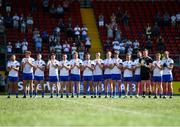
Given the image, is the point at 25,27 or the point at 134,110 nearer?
the point at 134,110

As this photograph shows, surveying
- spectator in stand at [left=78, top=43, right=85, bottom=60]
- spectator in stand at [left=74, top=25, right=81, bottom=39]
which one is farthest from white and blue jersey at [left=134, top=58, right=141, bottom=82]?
spectator in stand at [left=74, top=25, right=81, bottom=39]

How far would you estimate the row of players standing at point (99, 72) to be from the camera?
26656 mm

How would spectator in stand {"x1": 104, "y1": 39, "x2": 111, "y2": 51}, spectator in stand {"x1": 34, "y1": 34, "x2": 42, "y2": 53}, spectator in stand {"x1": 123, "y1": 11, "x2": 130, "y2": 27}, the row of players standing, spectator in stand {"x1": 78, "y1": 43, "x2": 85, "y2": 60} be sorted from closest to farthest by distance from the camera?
the row of players standing, spectator in stand {"x1": 78, "y1": 43, "x2": 85, "y2": 60}, spectator in stand {"x1": 34, "y1": 34, "x2": 42, "y2": 53}, spectator in stand {"x1": 104, "y1": 39, "x2": 111, "y2": 51}, spectator in stand {"x1": 123, "y1": 11, "x2": 130, "y2": 27}

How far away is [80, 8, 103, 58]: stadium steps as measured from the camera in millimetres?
39000

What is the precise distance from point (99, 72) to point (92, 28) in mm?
14410

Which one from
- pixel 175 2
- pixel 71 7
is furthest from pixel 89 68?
pixel 175 2

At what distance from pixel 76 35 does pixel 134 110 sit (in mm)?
21062

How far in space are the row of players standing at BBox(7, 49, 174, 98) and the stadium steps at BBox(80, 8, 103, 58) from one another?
9952mm

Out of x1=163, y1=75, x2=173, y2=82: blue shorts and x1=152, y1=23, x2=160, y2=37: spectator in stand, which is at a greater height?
x1=152, y1=23, x2=160, y2=37: spectator in stand

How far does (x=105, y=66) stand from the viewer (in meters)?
27.2

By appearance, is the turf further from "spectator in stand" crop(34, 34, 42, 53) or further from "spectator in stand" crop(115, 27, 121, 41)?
"spectator in stand" crop(115, 27, 121, 41)

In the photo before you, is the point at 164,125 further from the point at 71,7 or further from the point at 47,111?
the point at 71,7

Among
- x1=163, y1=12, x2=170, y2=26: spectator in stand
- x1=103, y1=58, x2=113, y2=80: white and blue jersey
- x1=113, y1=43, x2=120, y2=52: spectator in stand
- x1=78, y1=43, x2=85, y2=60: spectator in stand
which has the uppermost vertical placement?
x1=163, y1=12, x2=170, y2=26: spectator in stand

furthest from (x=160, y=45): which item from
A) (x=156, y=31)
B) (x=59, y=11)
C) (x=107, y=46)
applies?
(x=59, y=11)
